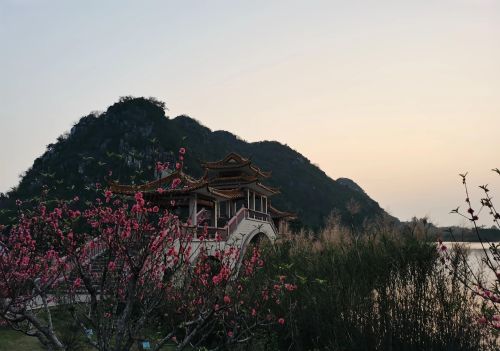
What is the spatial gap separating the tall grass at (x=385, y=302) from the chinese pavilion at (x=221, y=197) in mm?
5087

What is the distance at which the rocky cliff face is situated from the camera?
215 feet

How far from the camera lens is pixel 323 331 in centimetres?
728

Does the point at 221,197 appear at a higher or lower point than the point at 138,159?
lower

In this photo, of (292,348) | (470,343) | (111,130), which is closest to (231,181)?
(292,348)

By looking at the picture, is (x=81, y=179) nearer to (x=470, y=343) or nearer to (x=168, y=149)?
(x=168, y=149)

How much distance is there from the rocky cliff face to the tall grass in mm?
40313

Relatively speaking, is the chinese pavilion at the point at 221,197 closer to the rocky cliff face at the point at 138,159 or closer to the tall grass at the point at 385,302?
the tall grass at the point at 385,302

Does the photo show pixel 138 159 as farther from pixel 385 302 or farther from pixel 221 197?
pixel 385 302

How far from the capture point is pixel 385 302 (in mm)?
6758

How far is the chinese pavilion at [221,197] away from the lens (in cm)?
1989

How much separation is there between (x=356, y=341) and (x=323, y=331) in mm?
811

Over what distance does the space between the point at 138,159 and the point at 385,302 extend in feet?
214

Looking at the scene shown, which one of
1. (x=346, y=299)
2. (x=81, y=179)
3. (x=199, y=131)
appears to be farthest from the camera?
(x=199, y=131)

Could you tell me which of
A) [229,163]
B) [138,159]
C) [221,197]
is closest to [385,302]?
[221,197]
